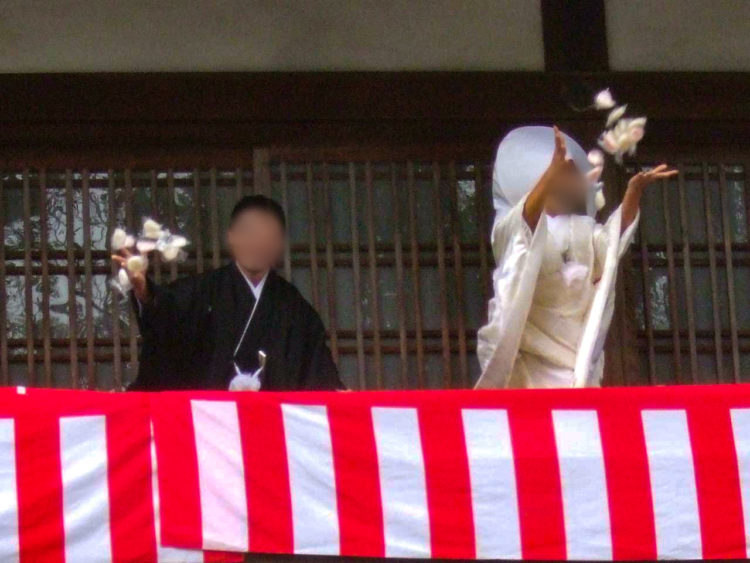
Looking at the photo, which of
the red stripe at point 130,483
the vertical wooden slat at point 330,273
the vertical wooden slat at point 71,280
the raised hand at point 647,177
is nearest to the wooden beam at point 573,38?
the vertical wooden slat at point 330,273

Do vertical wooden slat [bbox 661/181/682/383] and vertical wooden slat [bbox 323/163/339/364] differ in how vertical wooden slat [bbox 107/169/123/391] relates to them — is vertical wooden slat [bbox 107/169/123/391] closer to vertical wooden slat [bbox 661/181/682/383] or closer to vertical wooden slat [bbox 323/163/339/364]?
vertical wooden slat [bbox 323/163/339/364]

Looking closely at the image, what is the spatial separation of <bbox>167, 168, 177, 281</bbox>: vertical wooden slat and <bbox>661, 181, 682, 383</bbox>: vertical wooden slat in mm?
2194

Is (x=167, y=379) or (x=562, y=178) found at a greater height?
(x=562, y=178)

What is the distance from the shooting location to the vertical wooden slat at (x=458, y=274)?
6945 mm

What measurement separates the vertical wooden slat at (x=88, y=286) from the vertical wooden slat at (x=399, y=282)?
132cm

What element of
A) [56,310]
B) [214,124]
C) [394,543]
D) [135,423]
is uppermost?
[214,124]

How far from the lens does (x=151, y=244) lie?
551cm

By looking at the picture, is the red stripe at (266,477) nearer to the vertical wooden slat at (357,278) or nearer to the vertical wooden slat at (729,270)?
the vertical wooden slat at (357,278)

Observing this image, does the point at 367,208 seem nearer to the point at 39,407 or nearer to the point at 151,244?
the point at 151,244

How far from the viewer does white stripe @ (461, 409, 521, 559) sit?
5.15 meters

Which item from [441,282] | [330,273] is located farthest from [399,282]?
[330,273]

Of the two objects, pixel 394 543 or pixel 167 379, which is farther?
pixel 167 379

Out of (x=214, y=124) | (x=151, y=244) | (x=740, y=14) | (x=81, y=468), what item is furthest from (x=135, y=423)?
(x=740, y=14)

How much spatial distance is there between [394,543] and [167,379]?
4.27 ft
